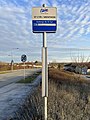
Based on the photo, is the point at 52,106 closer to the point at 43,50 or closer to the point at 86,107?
the point at 86,107

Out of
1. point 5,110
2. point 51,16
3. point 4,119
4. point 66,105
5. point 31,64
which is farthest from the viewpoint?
point 31,64

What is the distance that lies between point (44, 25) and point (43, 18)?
0.16 metres

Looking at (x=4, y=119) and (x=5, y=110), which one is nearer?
(x=4, y=119)

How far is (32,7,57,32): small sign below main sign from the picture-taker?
6.10 metres

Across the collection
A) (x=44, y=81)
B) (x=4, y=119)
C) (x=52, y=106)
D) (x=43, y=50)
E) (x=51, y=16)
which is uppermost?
(x=51, y=16)

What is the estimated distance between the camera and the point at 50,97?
905cm

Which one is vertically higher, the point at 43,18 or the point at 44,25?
the point at 43,18

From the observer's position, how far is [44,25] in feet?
20.1

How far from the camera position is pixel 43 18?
20.0 ft

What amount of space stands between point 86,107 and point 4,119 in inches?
101

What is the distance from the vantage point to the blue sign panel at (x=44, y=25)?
610cm

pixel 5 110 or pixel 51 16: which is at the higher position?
pixel 51 16

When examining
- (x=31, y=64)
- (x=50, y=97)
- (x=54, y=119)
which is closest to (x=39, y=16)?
(x=54, y=119)

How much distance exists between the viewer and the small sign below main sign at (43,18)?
610 cm
